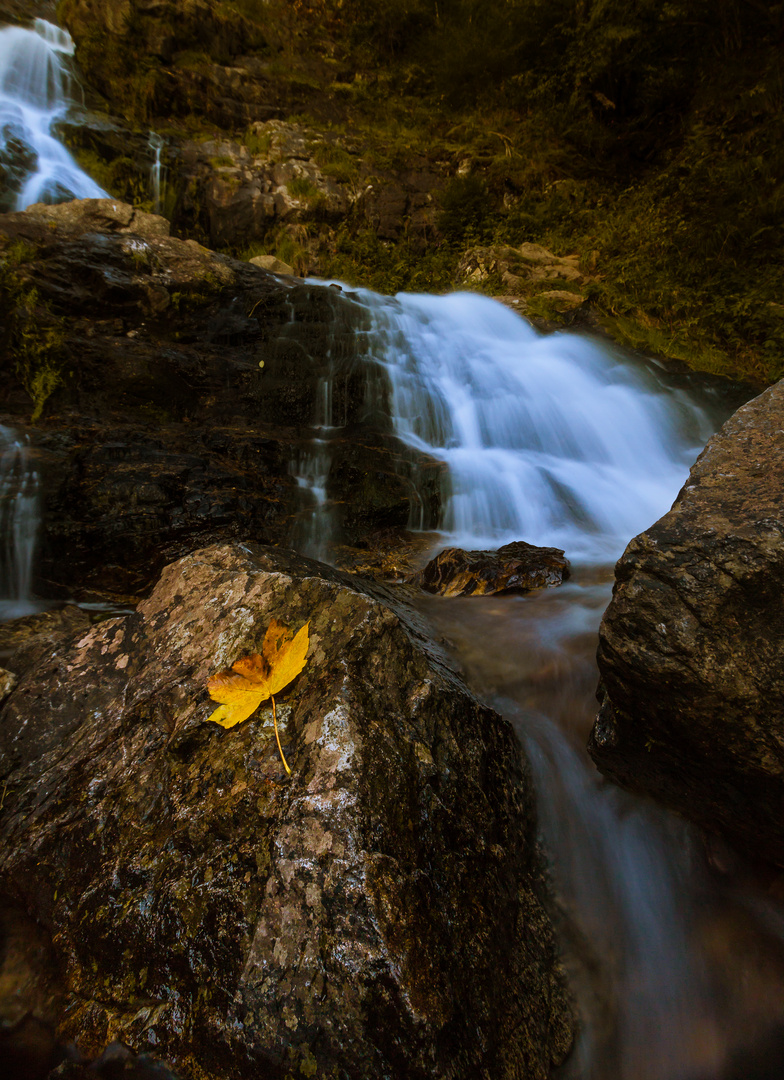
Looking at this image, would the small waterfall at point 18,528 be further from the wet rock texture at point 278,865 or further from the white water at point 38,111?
the white water at point 38,111

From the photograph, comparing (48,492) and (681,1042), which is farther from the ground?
(48,492)

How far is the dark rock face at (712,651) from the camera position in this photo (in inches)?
53.2

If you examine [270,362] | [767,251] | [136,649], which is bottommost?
[136,649]

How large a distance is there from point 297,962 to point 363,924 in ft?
0.46

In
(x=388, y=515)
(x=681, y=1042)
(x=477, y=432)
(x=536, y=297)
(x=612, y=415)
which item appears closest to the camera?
(x=681, y=1042)

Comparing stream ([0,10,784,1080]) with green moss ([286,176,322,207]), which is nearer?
stream ([0,10,784,1080])

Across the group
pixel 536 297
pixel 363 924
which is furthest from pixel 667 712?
pixel 536 297

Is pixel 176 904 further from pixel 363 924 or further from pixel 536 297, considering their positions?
pixel 536 297

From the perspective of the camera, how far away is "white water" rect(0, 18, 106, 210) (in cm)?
786

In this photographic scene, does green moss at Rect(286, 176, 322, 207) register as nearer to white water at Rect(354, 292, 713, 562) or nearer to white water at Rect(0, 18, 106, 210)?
white water at Rect(0, 18, 106, 210)


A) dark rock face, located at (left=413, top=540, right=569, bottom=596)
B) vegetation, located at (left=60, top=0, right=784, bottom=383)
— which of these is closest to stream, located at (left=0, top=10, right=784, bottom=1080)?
dark rock face, located at (left=413, top=540, right=569, bottom=596)

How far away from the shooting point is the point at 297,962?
0.96 meters

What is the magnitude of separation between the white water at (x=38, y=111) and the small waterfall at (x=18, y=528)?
6.14m

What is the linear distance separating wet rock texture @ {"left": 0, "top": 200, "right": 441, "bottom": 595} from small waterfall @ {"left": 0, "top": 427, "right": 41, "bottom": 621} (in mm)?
118
